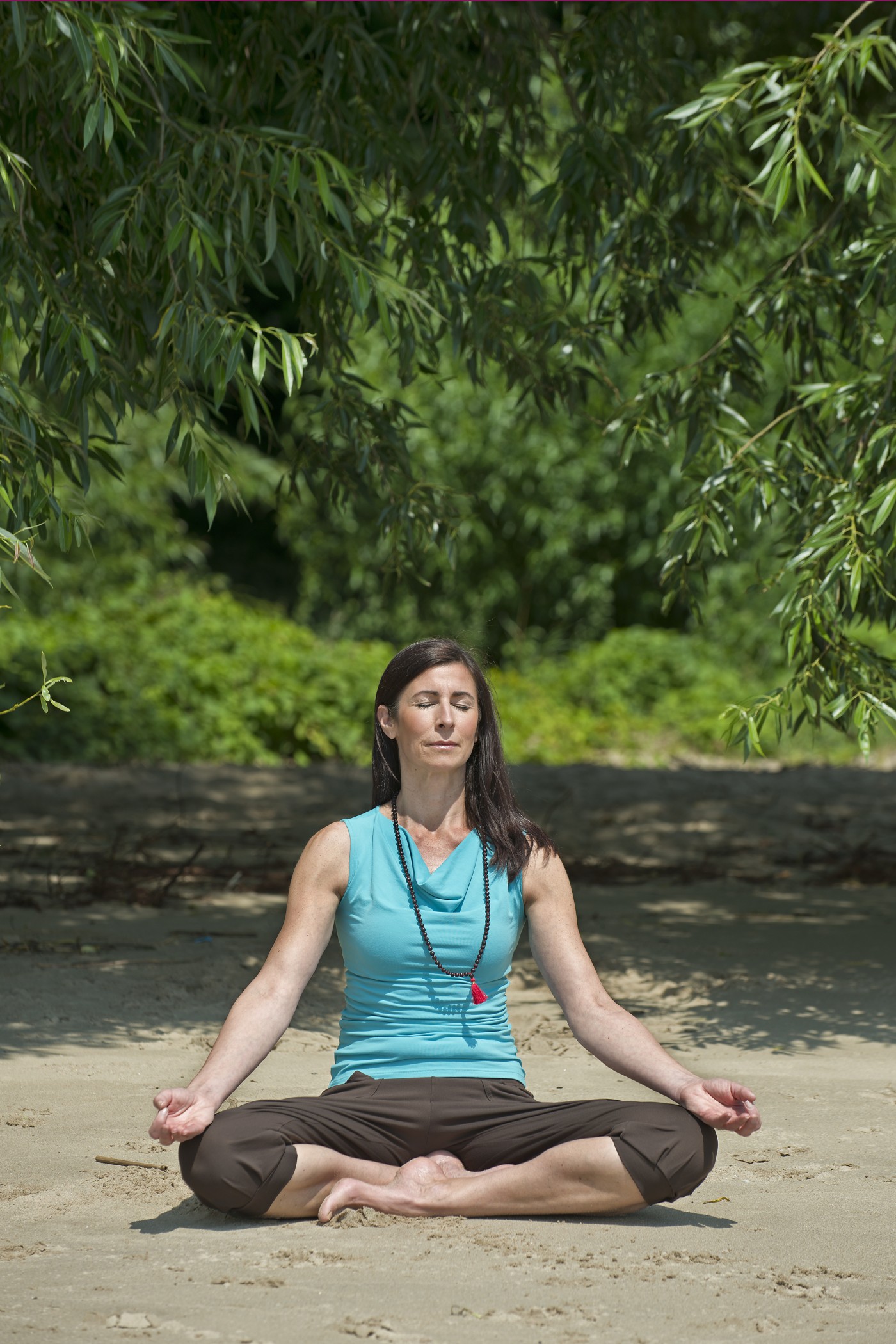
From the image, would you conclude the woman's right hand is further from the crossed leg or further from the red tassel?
the red tassel

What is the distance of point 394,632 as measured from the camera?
59.2ft

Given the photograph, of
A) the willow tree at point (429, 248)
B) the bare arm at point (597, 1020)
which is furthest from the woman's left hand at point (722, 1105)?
the willow tree at point (429, 248)

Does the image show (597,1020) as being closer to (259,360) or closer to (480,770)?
(480,770)

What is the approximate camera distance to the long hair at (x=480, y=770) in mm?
3629

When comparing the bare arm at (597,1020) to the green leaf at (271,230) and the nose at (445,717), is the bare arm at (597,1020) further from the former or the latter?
the green leaf at (271,230)

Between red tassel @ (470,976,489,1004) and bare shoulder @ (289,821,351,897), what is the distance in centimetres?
35

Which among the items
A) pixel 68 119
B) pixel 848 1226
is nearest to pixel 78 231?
pixel 68 119

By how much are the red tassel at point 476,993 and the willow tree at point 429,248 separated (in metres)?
1.32

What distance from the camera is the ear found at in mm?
3689

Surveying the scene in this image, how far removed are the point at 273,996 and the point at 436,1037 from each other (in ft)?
1.31

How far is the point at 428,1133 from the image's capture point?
11.4ft

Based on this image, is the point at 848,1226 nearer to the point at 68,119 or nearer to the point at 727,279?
the point at 68,119

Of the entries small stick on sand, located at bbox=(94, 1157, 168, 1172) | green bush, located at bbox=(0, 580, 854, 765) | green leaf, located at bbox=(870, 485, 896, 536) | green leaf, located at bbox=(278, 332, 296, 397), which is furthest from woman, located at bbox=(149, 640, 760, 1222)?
green bush, located at bbox=(0, 580, 854, 765)

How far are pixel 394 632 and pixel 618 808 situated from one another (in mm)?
8661
